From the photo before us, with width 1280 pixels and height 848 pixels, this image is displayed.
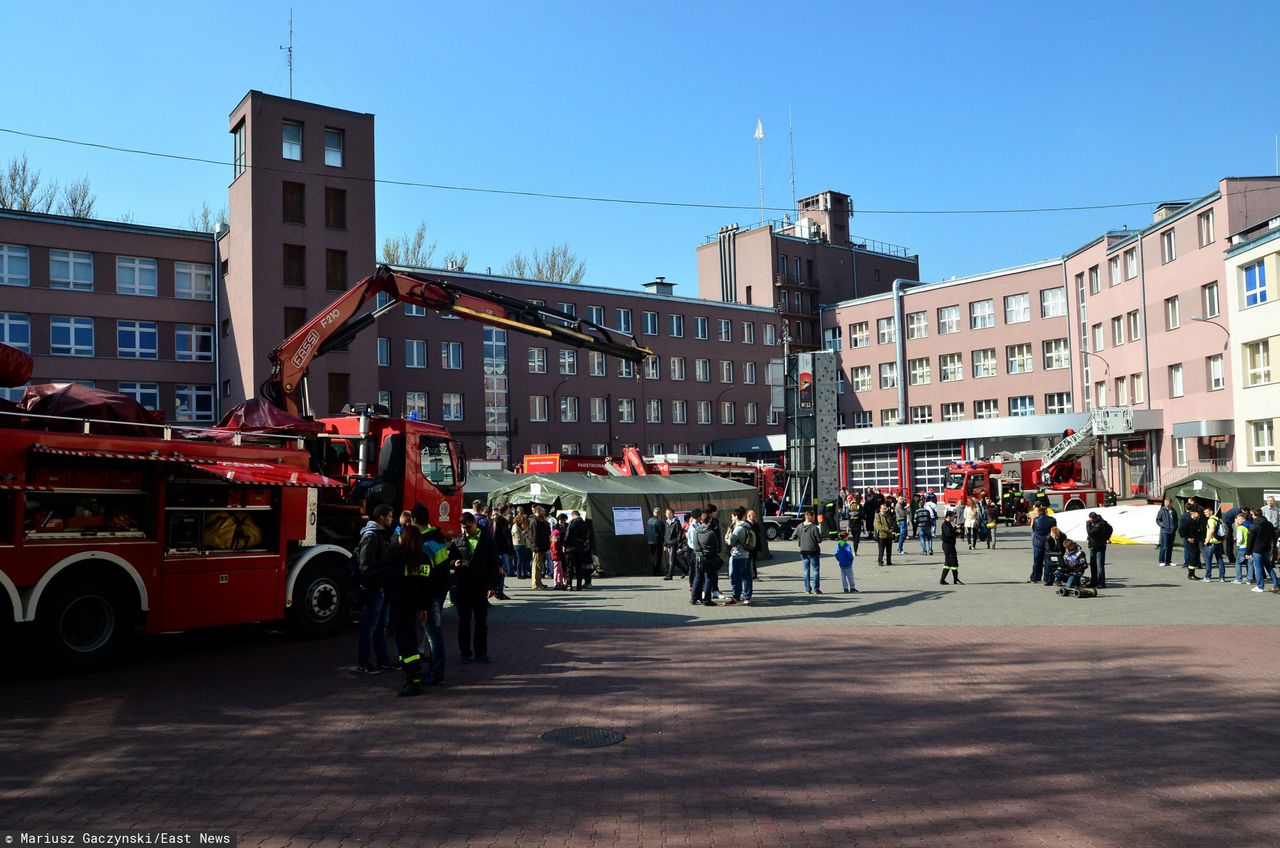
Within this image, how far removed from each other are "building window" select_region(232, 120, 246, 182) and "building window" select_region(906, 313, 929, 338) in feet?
143

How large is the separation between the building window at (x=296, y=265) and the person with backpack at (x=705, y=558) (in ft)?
116

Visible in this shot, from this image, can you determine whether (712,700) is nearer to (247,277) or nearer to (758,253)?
(247,277)

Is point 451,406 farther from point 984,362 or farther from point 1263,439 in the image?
point 1263,439

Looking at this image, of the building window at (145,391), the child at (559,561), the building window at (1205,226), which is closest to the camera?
the child at (559,561)

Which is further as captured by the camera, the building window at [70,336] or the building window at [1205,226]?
the building window at [70,336]

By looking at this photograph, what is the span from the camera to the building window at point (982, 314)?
6656 centimetres

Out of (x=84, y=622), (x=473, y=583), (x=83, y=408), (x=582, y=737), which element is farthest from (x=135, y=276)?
(x=582, y=737)

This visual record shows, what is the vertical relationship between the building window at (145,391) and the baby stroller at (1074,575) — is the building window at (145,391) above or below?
above

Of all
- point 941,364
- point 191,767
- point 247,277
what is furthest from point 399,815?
point 941,364

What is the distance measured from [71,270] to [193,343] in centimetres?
611

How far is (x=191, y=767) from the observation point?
7.48 meters

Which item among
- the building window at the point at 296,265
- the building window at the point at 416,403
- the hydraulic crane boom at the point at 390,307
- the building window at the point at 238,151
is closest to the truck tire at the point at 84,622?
the hydraulic crane boom at the point at 390,307

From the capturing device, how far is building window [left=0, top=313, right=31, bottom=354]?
150 ft

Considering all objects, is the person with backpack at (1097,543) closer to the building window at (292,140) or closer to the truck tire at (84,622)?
the truck tire at (84,622)
